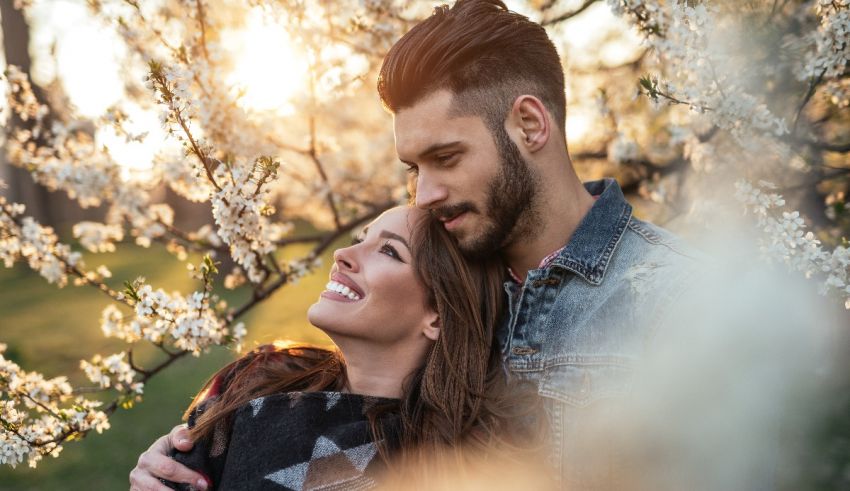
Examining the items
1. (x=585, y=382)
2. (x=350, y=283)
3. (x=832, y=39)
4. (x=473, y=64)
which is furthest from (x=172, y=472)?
(x=832, y=39)

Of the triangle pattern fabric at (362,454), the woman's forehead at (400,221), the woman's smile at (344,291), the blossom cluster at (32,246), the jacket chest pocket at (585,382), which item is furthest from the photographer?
the blossom cluster at (32,246)

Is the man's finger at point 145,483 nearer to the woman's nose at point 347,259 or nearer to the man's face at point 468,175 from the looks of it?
the woman's nose at point 347,259

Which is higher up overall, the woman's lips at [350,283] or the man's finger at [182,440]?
the woman's lips at [350,283]

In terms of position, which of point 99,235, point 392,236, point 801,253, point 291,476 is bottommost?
point 291,476

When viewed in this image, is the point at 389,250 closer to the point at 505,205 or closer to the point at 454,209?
the point at 454,209

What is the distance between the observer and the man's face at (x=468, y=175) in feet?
8.65

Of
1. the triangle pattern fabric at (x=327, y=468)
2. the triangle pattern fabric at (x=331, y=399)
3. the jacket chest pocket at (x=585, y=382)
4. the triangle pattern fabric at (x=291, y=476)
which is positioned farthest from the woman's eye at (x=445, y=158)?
the triangle pattern fabric at (x=291, y=476)

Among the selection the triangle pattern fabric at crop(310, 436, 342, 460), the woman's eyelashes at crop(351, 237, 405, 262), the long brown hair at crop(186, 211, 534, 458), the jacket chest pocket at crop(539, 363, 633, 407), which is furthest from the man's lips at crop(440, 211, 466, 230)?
the triangle pattern fabric at crop(310, 436, 342, 460)

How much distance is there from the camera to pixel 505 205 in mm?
2662

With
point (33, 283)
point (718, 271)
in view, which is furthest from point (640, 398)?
point (33, 283)

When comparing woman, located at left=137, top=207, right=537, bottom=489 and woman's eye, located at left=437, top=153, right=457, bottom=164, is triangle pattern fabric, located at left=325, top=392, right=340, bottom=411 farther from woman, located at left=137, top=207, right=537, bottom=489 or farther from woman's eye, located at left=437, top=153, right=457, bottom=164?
woman's eye, located at left=437, top=153, right=457, bottom=164

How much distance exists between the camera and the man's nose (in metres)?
2.66

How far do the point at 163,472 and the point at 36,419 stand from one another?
0.69m

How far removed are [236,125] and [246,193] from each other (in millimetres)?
844
